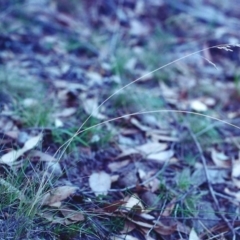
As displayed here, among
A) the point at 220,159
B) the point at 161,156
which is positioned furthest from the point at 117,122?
the point at 220,159

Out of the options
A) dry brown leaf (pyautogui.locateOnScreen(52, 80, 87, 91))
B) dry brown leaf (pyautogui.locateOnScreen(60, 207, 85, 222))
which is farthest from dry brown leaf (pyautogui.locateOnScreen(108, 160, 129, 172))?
dry brown leaf (pyautogui.locateOnScreen(52, 80, 87, 91))

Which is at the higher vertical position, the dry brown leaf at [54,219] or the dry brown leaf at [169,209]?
the dry brown leaf at [54,219]

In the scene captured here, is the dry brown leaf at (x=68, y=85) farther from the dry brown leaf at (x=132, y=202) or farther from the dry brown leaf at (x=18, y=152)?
the dry brown leaf at (x=132, y=202)

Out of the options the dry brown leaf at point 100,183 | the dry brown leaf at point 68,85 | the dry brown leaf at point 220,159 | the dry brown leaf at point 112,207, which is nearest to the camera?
the dry brown leaf at point 112,207

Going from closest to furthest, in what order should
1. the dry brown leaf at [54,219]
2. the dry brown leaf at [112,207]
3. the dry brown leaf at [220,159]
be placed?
the dry brown leaf at [54,219], the dry brown leaf at [112,207], the dry brown leaf at [220,159]

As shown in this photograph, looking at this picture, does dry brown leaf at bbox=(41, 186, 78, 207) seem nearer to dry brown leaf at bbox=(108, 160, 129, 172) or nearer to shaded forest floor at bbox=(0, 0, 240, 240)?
shaded forest floor at bbox=(0, 0, 240, 240)

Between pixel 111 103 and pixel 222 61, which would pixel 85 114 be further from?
pixel 222 61

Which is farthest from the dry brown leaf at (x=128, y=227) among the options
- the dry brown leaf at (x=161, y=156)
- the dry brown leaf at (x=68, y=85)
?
the dry brown leaf at (x=68, y=85)
